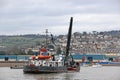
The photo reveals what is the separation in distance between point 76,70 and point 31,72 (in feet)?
60.6

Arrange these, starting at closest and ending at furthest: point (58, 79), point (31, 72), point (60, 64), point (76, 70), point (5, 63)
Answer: point (58, 79), point (31, 72), point (60, 64), point (76, 70), point (5, 63)

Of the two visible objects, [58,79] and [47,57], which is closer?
[58,79]

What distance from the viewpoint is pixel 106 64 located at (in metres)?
187

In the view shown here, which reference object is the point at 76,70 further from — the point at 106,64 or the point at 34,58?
the point at 106,64

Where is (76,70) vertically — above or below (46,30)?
below

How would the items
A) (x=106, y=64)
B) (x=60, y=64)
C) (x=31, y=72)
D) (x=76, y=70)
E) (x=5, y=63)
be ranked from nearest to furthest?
(x=31, y=72) → (x=60, y=64) → (x=76, y=70) → (x=5, y=63) → (x=106, y=64)

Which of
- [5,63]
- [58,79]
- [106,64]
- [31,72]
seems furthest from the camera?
[106,64]

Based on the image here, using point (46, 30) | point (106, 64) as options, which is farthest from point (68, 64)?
point (106, 64)

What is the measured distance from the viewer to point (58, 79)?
72.2 m

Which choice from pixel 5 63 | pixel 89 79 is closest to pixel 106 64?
pixel 5 63

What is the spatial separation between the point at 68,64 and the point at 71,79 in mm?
36065

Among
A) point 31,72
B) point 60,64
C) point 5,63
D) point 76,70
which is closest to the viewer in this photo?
point 31,72

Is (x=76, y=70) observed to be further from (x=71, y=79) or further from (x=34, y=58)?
(x=71, y=79)

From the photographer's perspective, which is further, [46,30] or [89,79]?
[46,30]
